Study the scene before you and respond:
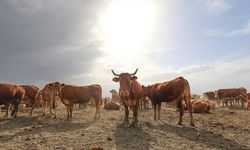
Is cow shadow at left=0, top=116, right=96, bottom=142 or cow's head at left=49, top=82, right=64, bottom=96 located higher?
cow's head at left=49, top=82, right=64, bottom=96

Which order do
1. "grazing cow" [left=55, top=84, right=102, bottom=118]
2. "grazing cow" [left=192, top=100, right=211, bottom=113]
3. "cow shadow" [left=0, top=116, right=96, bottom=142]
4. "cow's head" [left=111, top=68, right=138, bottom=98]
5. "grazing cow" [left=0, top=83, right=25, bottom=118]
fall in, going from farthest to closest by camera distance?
"grazing cow" [left=192, top=100, right=211, bottom=113], "grazing cow" [left=55, top=84, right=102, bottom=118], "grazing cow" [left=0, top=83, right=25, bottom=118], "cow's head" [left=111, top=68, right=138, bottom=98], "cow shadow" [left=0, top=116, right=96, bottom=142]

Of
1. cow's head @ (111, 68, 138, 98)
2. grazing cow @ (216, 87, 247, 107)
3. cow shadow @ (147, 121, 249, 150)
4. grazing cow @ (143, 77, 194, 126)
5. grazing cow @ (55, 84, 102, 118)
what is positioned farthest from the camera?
grazing cow @ (216, 87, 247, 107)

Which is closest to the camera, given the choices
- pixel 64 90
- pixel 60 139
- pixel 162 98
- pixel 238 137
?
pixel 60 139

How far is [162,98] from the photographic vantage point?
816 inches

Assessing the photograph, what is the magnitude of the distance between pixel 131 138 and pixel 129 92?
3743 millimetres

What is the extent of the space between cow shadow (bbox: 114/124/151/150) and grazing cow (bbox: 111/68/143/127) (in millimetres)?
1020

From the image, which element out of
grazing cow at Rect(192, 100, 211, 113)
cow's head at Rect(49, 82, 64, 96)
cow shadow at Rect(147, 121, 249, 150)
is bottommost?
cow shadow at Rect(147, 121, 249, 150)

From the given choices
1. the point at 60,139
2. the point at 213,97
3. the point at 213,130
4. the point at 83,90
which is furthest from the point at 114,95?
the point at 60,139

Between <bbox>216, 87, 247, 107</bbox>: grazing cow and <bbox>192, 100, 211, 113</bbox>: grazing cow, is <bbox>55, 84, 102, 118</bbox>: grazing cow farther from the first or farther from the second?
<bbox>216, 87, 247, 107</bbox>: grazing cow

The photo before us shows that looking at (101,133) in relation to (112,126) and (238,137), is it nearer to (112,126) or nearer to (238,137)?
(112,126)

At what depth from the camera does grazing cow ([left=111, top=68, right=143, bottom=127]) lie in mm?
16469

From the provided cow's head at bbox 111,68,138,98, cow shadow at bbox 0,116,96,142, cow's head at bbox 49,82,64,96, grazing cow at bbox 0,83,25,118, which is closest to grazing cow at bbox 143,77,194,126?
cow's head at bbox 111,68,138,98

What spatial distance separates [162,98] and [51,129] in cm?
760

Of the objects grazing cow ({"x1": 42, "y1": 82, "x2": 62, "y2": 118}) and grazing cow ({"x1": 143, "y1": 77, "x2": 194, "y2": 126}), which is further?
grazing cow ({"x1": 42, "y1": 82, "x2": 62, "y2": 118})
